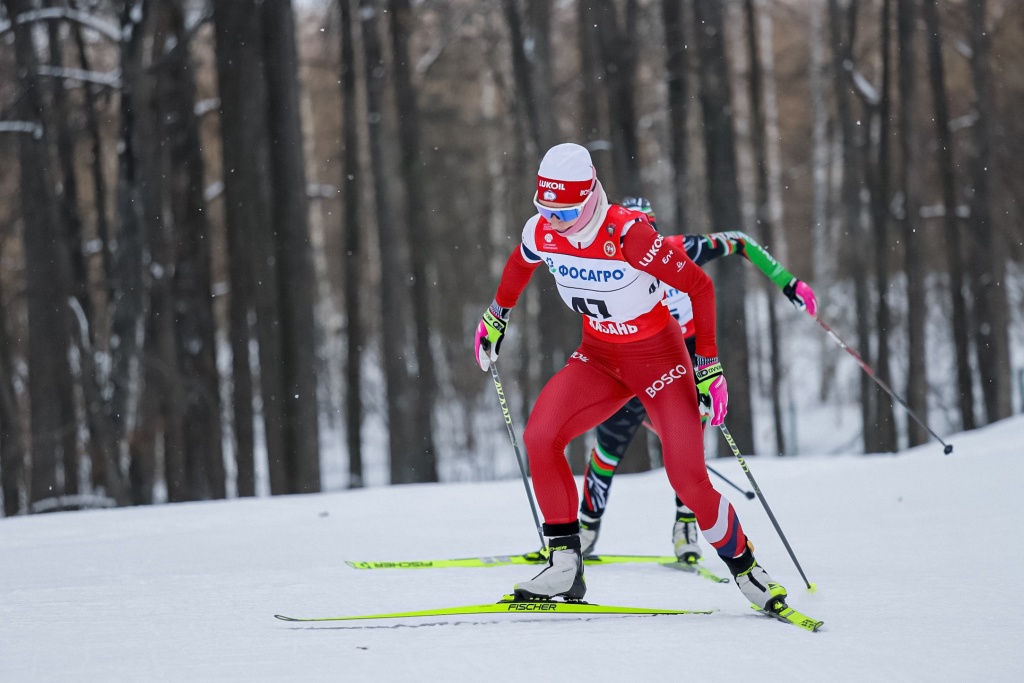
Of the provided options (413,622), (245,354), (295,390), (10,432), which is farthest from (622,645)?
(10,432)

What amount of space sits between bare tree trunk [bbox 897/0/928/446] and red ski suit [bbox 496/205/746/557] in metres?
10.9

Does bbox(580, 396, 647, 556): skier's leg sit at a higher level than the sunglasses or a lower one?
lower

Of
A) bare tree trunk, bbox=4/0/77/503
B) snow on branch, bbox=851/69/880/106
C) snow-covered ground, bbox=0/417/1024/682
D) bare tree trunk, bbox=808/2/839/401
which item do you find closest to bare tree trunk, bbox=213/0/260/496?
bare tree trunk, bbox=4/0/77/503

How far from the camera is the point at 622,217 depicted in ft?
14.8

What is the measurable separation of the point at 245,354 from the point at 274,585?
805 centimetres

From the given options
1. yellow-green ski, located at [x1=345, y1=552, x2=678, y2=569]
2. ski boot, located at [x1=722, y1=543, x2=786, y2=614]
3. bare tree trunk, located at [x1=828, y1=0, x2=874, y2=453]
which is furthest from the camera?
bare tree trunk, located at [x1=828, y1=0, x2=874, y2=453]

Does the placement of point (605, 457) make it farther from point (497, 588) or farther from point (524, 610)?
point (524, 610)

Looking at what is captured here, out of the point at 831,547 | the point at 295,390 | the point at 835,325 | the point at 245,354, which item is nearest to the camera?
the point at 831,547

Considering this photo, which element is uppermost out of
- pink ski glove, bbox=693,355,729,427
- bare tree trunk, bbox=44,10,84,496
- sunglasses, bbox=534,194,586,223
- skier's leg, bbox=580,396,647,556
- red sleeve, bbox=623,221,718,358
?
bare tree trunk, bbox=44,10,84,496

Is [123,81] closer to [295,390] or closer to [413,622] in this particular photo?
[295,390]

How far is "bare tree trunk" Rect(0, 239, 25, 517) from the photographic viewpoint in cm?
1313

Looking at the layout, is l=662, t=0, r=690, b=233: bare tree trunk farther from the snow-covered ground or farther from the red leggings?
the red leggings

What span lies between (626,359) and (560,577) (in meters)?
0.96

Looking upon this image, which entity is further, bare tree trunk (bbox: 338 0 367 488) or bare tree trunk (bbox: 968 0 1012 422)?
bare tree trunk (bbox: 968 0 1012 422)
